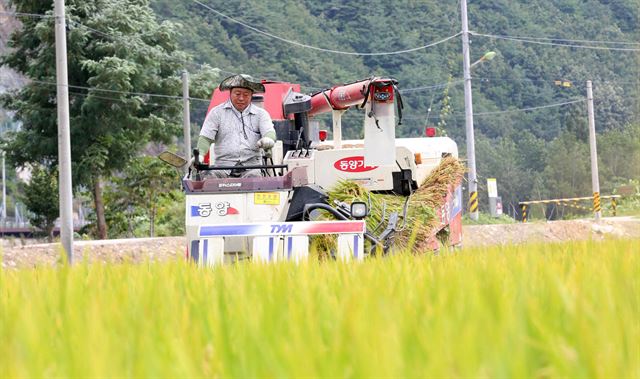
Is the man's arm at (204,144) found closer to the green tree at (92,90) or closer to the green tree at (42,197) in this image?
the green tree at (92,90)

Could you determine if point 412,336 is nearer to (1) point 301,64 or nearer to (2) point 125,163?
(2) point 125,163

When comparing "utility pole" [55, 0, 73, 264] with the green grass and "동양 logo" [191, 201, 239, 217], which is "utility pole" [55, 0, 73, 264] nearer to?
"동양 logo" [191, 201, 239, 217]

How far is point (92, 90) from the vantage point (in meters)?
35.2

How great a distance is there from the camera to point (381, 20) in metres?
95.9

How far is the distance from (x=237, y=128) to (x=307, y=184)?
0.94 meters

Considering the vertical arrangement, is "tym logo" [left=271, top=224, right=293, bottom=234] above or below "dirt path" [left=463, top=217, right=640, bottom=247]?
above

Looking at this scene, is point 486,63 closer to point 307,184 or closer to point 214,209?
point 307,184

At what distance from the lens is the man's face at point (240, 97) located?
35.6 ft

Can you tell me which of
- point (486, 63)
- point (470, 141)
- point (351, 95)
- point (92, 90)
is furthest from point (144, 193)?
point (486, 63)

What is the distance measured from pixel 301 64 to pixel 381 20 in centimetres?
1446

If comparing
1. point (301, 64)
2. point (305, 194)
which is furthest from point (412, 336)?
point (301, 64)

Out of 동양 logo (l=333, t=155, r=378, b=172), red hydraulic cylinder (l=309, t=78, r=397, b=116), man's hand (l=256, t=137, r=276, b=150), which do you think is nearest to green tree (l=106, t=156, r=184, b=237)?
red hydraulic cylinder (l=309, t=78, r=397, b=116)

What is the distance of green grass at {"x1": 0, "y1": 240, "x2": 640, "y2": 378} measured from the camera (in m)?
1.94

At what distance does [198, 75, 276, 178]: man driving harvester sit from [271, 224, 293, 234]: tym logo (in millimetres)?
1532
